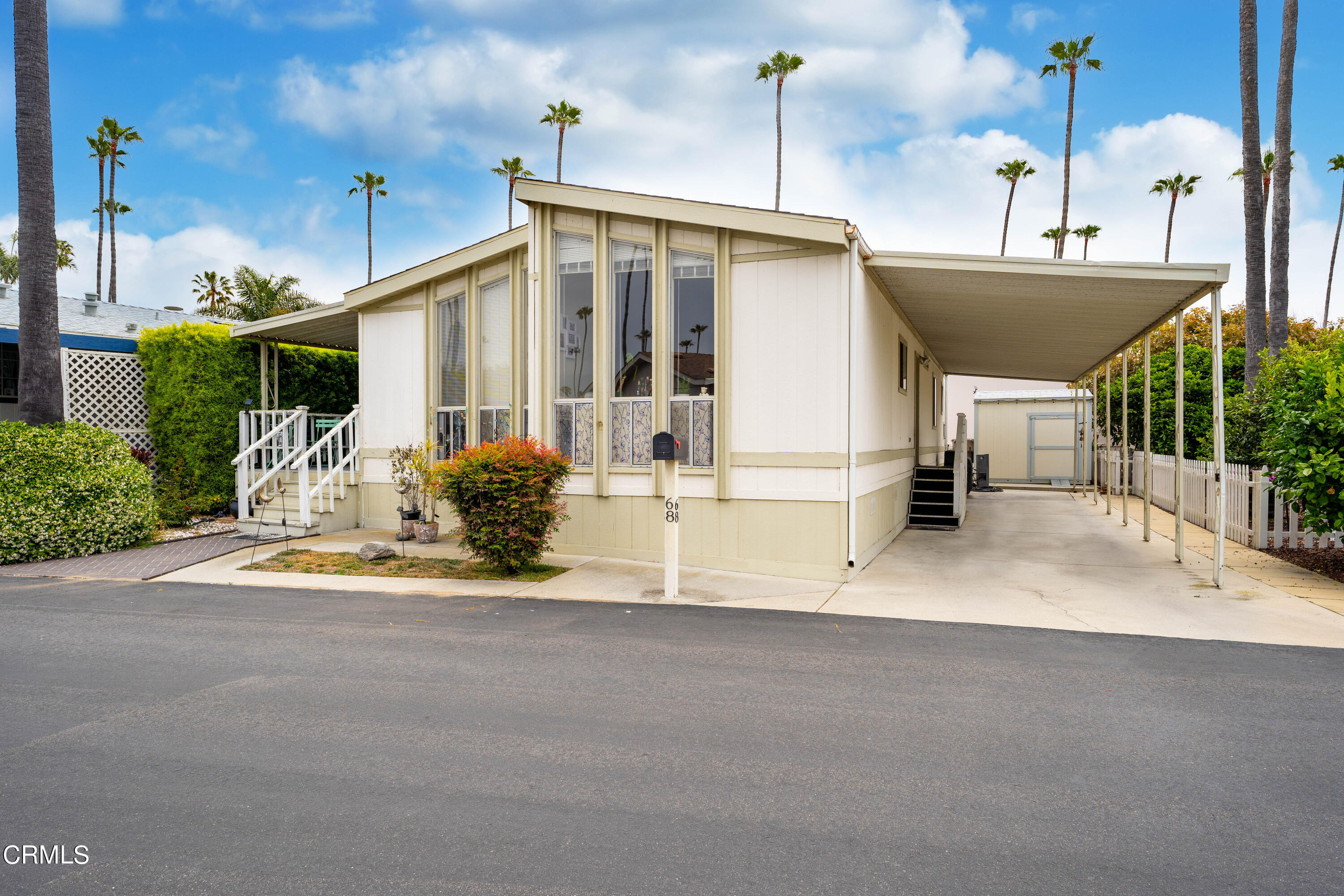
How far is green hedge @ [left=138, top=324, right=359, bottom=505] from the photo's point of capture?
12531 millimetres

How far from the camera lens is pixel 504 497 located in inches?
317

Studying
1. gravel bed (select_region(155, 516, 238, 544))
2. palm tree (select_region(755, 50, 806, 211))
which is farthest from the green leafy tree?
palm tree (select_region(755, 50, 806, 211))

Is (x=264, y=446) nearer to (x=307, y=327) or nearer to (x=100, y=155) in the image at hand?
(x=307, y=327)

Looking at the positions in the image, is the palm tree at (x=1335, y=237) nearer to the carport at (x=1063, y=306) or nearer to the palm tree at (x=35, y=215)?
the carport at (x=1063, y=306)

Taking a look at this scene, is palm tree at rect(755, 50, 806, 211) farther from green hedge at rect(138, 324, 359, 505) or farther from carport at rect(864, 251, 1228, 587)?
green hedge at rect(138, 324, 359, 505)

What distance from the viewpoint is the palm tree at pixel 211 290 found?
34125mm

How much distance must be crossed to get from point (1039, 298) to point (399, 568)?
8.10 m

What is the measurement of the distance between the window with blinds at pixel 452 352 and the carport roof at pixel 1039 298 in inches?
225

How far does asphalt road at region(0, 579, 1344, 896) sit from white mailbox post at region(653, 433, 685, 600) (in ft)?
4.10

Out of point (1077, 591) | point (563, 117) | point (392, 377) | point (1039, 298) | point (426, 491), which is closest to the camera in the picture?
point (1077, 591)

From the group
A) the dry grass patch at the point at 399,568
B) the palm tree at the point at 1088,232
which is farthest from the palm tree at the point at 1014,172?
the dry grass patch at the point at 399,568

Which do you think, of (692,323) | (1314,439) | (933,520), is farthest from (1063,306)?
(933,520)

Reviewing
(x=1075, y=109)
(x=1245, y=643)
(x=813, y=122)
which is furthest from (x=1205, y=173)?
(x=1245, y=643)

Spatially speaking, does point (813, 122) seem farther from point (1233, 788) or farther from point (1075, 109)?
point (1233, 788)
